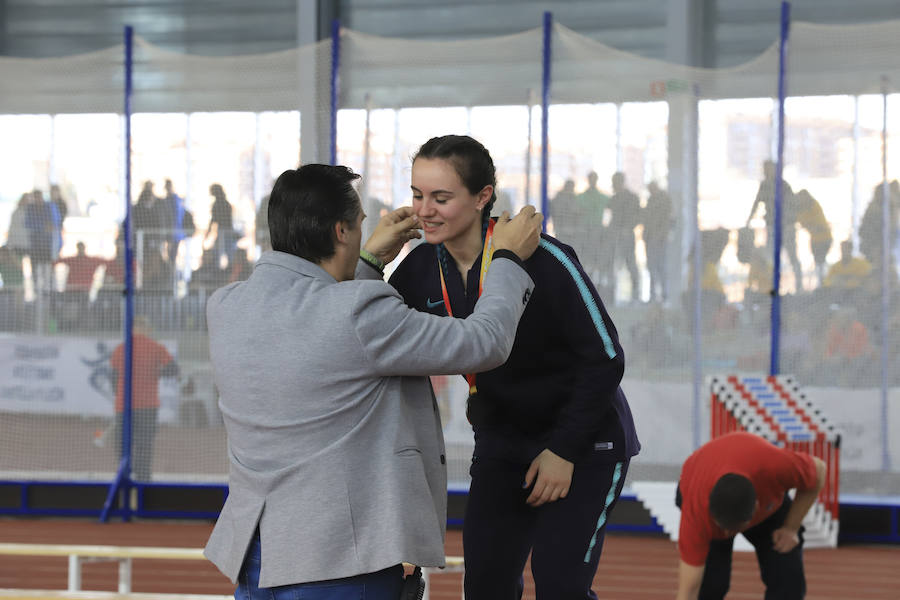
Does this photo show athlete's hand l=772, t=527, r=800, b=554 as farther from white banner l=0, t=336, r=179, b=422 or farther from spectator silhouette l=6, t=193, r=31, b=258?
spectator silhouette l=6, t=193, r=31, b=258

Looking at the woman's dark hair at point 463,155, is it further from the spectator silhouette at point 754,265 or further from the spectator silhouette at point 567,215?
the spectator silhouette at point 754,265

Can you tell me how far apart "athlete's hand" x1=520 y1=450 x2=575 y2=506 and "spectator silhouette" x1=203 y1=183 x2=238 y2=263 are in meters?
4.22

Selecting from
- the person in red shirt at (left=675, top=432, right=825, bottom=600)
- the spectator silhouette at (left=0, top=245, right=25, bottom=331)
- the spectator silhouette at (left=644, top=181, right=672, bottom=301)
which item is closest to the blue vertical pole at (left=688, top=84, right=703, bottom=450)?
the spectator silhouette at (left=644, top=181, right=672, bottom=301)

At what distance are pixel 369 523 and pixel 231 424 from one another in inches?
12.1

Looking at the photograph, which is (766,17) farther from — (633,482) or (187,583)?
(187,583)

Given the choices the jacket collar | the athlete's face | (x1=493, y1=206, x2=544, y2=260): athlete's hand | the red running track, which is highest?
the athlete's face

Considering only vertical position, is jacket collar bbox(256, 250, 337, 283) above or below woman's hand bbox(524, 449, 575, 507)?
above

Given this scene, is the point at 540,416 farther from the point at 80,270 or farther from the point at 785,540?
the point at 80,270

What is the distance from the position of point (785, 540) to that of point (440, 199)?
1.90 meters

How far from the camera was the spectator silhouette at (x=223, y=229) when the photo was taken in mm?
6113

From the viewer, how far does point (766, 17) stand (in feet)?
32.8

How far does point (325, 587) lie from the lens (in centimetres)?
175

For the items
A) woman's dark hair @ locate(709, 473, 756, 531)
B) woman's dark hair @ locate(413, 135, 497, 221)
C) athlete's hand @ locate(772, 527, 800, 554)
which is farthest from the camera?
athlete's hand @ locate(772, 527, 800, 554)

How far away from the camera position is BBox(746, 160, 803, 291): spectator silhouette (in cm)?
570
